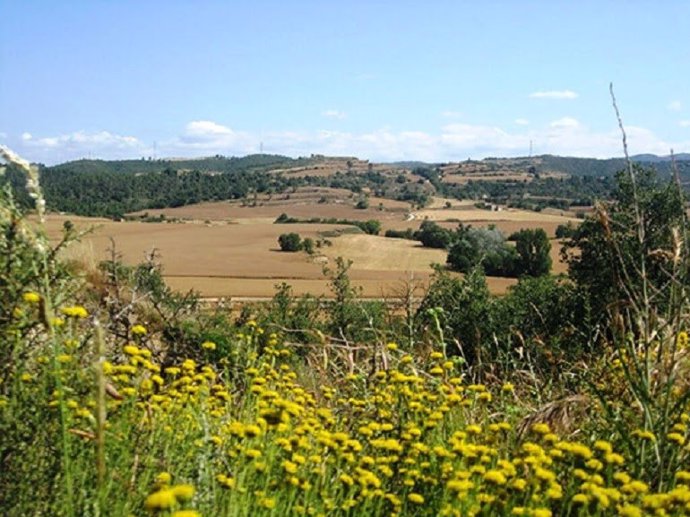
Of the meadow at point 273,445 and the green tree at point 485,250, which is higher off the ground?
the meadow at point 273,445

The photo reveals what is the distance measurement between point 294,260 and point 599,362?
177 feet

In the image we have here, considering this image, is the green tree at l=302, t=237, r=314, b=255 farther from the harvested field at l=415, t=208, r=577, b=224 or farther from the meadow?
the meadow

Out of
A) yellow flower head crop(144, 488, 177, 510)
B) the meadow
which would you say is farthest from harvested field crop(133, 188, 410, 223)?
yellow flower head crop(144, 488, 177, 510)

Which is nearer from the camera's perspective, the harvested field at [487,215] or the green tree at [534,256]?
the green tree at [534,256]

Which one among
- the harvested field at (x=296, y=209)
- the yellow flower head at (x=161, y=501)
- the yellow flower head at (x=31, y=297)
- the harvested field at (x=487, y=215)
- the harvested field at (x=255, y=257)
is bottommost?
the harvested field at (x=255, y=257)

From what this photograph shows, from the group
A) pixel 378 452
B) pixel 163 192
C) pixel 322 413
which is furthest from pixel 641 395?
pixel 163 192

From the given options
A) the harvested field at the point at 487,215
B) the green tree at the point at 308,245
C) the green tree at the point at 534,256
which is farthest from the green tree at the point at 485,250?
the harvested field at the point at 487,215

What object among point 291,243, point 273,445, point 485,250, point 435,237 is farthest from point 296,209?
point 273,445

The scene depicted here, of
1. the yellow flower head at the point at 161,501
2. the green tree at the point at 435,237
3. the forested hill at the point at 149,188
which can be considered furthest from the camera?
the forested hill at the point at 149,188

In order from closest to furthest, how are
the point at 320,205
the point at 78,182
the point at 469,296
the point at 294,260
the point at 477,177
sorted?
1. the point at 469,296
2. the point at 294,260
3. the point at 320,205
4. the point at 78,182
5. the point at 477,177

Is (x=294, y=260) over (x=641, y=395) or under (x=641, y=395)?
under

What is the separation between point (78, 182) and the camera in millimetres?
122875

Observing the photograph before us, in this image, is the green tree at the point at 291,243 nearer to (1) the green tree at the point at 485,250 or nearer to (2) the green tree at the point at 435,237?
(2) the green tree at the point at 435,237

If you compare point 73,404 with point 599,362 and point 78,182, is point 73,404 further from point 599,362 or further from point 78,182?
point 78,182
